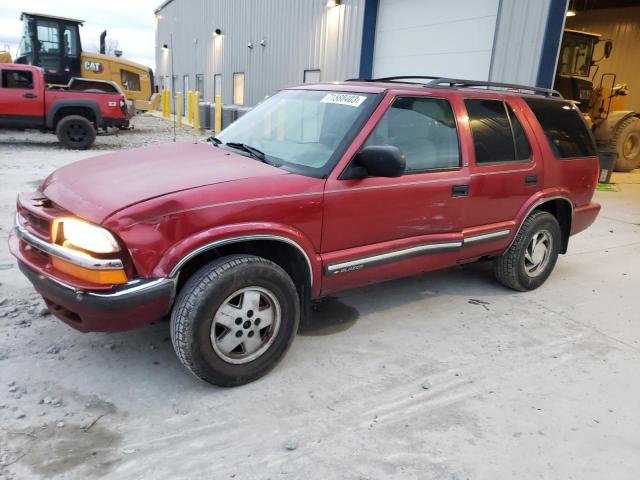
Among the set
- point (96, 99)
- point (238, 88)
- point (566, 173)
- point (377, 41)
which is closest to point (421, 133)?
point (566, 173)

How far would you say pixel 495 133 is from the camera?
4160mm

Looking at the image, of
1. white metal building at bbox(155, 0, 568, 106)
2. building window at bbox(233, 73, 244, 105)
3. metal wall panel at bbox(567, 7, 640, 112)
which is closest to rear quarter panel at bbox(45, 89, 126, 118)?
white metal building at bbox(155, 0, 568, 106)

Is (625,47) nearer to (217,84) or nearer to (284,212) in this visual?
(217,84)

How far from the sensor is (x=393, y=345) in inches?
143

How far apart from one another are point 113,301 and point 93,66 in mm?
17176

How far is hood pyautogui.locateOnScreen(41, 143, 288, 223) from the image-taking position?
270 cm

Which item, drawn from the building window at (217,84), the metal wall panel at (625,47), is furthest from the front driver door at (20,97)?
the metal wall panel at (625,47)

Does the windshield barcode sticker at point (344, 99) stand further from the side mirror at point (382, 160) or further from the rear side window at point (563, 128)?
the rear side window at point (563, 128)

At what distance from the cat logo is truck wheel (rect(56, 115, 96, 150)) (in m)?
5.39

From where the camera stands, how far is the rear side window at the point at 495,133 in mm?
4012

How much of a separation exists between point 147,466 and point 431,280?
10.8ft

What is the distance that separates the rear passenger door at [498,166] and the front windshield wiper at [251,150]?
1.62m

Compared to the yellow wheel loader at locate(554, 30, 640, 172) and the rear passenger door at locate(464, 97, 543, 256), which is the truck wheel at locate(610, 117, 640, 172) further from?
the rear passenger door at locate(464, 97, 543, 256)

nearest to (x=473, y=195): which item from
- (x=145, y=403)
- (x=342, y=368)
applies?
(x=342, y=368)
